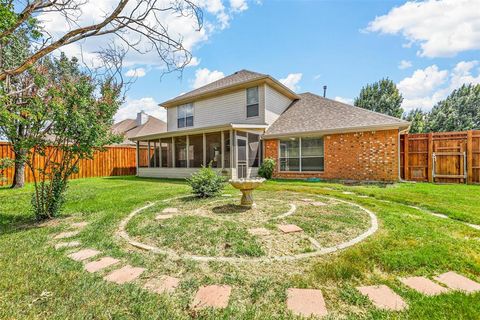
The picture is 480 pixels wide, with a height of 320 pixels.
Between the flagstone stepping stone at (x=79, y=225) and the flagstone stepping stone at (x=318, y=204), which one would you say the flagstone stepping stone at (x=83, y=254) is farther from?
the flagstone stepping stone at (x=318, y=204)

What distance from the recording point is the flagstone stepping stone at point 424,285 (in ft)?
6.72

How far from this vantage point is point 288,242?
323 centimetres

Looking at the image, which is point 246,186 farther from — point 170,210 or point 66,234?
point 66,234

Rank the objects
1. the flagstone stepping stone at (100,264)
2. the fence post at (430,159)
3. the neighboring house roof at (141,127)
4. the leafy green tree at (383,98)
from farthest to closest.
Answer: the leafy green tree at (383,98) → the neighboring house roof at (141,127) → the fence post at (430,159) → the flagstone stepping stone at (100,264)

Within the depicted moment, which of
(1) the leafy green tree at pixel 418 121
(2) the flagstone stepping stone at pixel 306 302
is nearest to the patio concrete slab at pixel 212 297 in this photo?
(2) the flagstone stepping stone at pixel 306 302

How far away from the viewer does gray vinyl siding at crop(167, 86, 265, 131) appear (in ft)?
43.5

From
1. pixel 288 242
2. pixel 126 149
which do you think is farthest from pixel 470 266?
pixel 126 149

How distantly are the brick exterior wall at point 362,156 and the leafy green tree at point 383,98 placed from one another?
19.0 meters

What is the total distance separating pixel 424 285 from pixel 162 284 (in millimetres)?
2490

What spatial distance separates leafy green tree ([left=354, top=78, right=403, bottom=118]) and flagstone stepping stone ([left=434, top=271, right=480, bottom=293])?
27760mm

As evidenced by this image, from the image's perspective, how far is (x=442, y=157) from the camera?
9.83m

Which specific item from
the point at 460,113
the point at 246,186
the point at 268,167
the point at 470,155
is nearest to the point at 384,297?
the point at 246,186

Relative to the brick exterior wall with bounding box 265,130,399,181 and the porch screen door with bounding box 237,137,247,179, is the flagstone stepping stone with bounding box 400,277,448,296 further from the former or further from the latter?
the porch screen door with bounding box 237,137,247,179

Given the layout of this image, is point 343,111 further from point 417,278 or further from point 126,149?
point 126,149
